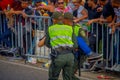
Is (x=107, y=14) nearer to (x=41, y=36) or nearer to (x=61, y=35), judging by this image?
(x=41, y=36)

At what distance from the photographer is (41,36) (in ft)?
32.0

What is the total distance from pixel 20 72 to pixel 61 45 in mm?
2869

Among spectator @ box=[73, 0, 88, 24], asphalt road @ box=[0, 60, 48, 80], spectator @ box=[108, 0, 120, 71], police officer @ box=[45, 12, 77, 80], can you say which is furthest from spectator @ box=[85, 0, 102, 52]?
police officer @ box=[45, 12, 77, 80]

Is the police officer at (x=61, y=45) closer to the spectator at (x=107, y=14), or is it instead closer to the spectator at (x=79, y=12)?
the spectator at (x=107, y=14)

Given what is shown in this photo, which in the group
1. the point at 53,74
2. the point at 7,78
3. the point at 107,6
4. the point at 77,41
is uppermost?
the point at 107,6

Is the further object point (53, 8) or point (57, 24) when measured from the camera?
point (53, 8)

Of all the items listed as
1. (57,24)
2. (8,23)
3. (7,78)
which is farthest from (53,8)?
(57,24)

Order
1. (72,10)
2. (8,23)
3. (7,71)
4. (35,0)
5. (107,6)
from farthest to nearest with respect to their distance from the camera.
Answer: (35,0) → (8,23) → (72,10) → (7,71) → (107,6)

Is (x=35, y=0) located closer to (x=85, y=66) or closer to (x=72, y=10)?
(x=72, y=10)

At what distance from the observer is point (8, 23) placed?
1067 cm

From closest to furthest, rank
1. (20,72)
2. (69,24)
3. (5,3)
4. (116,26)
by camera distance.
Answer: (69,24)
(116,26)
(20,72)
(5,3)

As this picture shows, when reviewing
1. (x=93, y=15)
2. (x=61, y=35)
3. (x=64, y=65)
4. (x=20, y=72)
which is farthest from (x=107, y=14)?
(x=20, y=72)

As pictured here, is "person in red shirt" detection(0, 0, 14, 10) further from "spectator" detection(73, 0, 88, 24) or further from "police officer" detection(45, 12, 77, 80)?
"police officer" detection(45, 12, 77, 80)

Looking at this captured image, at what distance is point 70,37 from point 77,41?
1.06 ft
